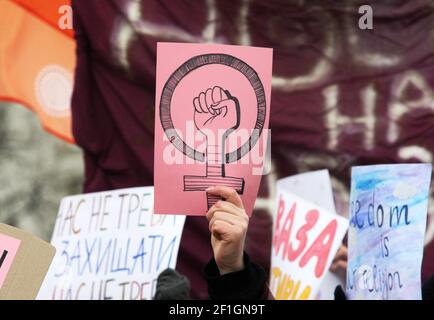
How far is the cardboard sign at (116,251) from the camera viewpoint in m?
3.08

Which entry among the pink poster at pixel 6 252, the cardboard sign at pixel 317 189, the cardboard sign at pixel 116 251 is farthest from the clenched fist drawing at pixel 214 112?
the cardboard sign at pixel 317 189

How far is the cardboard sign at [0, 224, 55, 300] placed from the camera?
145cm

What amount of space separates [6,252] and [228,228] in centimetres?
35

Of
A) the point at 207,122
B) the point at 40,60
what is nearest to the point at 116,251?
the point at 40,60

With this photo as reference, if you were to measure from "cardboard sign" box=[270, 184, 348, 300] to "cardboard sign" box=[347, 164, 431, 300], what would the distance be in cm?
15

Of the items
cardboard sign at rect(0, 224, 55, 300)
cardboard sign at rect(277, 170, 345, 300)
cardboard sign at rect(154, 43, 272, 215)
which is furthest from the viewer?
cardboard sign at rect(277, 170, 345, 300)

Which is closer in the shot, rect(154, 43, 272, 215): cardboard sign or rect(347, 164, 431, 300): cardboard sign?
rect(154, 43, 272, 215): cardboard sign

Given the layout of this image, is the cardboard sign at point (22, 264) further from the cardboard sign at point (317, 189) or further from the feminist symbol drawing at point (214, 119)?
the cardboard sign at point (317, 189)

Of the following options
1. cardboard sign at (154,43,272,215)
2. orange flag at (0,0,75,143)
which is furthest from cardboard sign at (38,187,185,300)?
cardboard sign at (154,43,272,215)

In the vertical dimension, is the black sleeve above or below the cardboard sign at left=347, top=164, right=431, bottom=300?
below

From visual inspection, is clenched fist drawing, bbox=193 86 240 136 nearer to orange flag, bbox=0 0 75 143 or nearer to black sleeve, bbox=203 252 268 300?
black sleeve, bbox=203 252 268 300

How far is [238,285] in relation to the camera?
5.09 ft

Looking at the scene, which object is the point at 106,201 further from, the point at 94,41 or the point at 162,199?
the point at 162,199

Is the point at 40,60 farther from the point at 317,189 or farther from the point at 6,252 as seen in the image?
the point at 6,252
